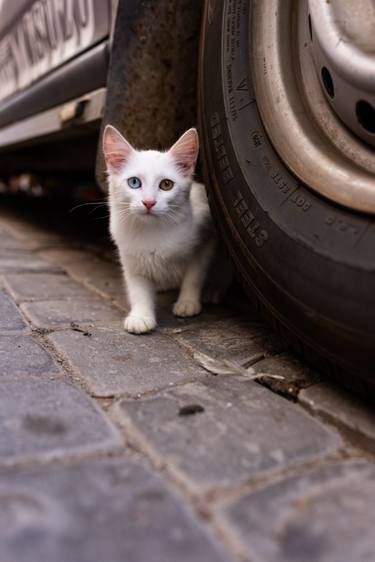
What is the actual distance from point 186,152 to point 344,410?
103 cm

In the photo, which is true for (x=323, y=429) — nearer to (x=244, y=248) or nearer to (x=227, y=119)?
(x=244, y=248)

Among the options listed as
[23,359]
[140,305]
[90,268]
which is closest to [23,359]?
[23,359]

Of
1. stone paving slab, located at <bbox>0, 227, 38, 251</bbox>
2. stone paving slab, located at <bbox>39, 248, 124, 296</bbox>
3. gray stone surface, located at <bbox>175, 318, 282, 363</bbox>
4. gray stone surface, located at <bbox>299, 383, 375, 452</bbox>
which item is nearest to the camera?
gray stone surface, located at <bbox>299, 383, 375, 452</bbox>

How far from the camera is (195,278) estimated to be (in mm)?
1935

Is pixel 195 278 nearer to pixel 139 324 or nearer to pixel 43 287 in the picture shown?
pixel 139 324

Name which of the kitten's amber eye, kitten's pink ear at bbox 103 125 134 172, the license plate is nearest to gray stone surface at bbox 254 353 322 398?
the kitten's amber eye

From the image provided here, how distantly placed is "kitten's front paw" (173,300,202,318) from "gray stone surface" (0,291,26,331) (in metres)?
0.50

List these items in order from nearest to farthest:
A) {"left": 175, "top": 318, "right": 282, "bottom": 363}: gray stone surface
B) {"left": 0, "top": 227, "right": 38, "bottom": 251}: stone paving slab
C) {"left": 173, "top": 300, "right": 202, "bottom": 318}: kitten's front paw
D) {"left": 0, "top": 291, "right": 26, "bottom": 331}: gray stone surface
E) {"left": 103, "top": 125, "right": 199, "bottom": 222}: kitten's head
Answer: {"left": 175, "top": 318, "right": 282, "bottom": 363}: gray stone surface → {"left": 0, "top": 291, "right": 26, "bottom": 331}: gray stone surface → {"left": 103, "top": 125, "right": 199, "bottom": 222}: kitten's head → {"left": 173, "top": 300, "right": 202, "bottom": 318}: kitten's front paw → {"left": 0, "top": 227, "right": 38, "bottom": 251}: stone paving slab

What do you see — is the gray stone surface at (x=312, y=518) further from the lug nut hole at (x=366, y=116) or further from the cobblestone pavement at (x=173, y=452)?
the lug nut hole at (x=366, y=116)

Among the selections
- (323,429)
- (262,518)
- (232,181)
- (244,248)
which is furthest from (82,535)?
(232,181)

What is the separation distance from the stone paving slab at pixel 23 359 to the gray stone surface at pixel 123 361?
52 millimetres

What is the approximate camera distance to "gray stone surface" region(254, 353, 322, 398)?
1.25 meters

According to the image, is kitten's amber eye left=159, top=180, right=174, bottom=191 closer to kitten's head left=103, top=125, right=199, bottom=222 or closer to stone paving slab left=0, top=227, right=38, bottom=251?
kitten's head left=103, top=125, right=199, bottom=222

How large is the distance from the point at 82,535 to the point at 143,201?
1.16 m
